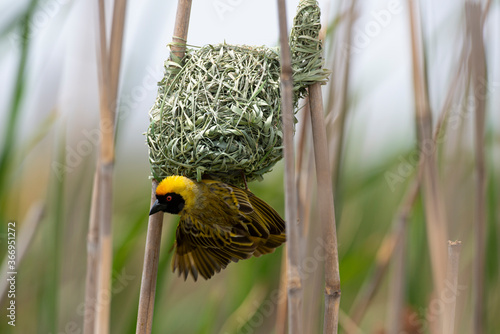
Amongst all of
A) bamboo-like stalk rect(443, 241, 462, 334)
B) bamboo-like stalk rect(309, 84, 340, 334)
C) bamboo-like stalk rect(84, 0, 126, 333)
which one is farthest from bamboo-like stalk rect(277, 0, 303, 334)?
bamboo-like stalk rect(443, 241, 462, 334)

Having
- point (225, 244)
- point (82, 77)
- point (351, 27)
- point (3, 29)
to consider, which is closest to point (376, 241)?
point (225, 244)

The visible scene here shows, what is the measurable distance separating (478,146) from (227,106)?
915mm

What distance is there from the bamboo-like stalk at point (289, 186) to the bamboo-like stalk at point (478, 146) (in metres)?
0.62

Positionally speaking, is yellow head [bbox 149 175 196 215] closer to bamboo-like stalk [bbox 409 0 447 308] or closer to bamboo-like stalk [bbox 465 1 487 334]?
bamboo-like stalk [bbox 409 0 447 308]

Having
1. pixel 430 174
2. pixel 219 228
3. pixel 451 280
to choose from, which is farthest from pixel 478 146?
pixel 219 228

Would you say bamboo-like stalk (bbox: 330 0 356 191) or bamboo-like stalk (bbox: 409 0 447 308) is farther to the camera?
bamboo-like stalk (bbox: 330 0 356 191)

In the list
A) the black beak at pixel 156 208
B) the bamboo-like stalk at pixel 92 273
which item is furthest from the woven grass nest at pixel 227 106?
the bamboo-like stalk at pixel 92 273

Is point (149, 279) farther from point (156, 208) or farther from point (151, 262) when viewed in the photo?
point (156, 208)

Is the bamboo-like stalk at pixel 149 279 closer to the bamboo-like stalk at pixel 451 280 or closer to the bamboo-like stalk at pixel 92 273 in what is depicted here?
the bamboo-like stalk at pixel 92 273

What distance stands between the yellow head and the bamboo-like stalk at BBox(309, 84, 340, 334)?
559 mm

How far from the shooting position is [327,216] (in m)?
1.68

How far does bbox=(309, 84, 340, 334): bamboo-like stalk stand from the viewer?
1.65 metres

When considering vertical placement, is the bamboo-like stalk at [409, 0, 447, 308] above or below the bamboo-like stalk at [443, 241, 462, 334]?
above

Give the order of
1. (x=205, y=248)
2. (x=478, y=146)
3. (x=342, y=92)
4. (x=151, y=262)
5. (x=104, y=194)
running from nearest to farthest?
(x=104, y=194), (x=478, y=146), (x=151, y=262), (x=342, y=92), (x=205, y=248)
